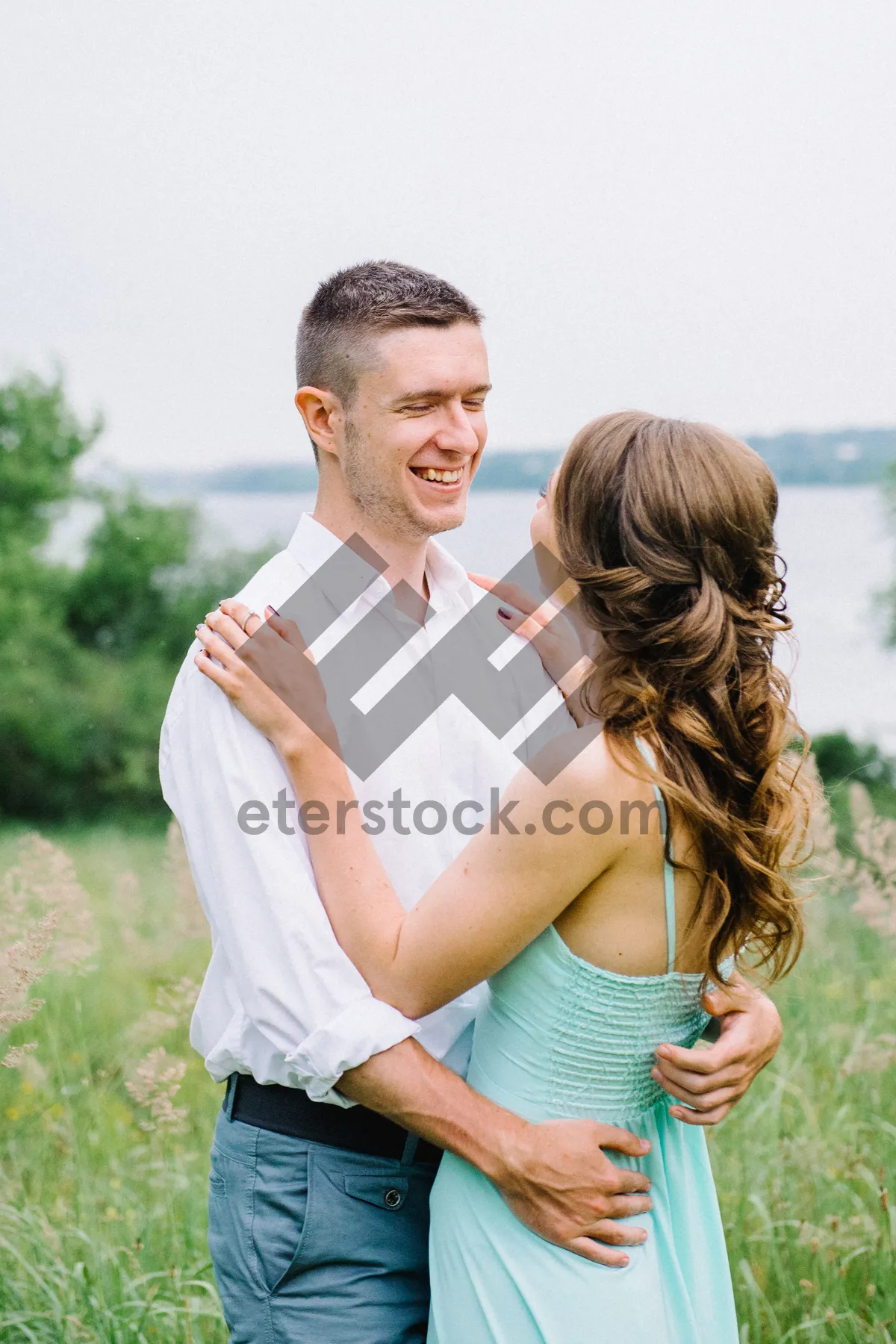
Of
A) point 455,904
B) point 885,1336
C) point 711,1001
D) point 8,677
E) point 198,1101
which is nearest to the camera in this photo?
point 455,904

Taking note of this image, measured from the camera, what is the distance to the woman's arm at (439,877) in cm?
167

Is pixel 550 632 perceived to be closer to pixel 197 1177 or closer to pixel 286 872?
pixel 286 872

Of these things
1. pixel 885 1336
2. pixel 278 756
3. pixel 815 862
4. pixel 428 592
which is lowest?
pixel 885 1336

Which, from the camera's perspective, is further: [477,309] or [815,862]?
[815,862]

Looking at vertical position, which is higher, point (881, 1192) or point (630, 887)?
point (630, 887)

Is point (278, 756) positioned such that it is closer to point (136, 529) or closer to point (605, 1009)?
point (605, 1009)

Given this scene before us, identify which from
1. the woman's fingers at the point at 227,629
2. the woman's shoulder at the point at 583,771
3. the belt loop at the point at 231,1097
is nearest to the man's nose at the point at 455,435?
the woman's fingers at the point at 227,629

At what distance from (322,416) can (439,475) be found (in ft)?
0.82

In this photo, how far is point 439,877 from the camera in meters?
1.81

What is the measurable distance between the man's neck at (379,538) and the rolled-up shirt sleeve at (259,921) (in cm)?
42

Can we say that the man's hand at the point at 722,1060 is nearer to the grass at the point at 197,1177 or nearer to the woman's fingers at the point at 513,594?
the woman's fingers at the point at 513,594

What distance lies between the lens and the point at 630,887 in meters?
1.74

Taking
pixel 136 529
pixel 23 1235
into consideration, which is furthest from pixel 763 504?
pixel 136 529

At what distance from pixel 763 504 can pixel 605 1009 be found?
0.74m
